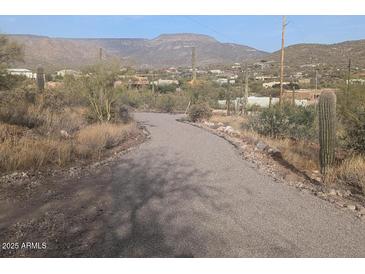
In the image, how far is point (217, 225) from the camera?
6.02 meters

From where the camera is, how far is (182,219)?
247 inches

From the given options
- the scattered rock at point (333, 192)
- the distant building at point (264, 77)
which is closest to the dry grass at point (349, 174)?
the scattered rock at point (333, 192)

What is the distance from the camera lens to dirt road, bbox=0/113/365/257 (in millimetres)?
5102

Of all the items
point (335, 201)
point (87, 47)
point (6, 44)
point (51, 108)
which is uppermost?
point (87, 47)

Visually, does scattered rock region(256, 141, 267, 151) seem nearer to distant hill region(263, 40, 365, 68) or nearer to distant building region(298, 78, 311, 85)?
distant hill region(263, 40, 365, 68)

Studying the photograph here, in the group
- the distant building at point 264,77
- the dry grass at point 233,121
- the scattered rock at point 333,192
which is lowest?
the scattered rock at point 333,192

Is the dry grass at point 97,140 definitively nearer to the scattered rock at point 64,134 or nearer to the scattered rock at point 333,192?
the scattered rock at point 64,134

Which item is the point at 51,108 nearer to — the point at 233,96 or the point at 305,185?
the point at 305,185

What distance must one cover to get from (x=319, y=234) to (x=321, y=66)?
55625 mm

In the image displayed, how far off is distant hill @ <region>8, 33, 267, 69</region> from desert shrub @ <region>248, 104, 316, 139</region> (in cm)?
5283

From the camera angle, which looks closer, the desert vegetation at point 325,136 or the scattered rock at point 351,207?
the scattered rock at point 351,207

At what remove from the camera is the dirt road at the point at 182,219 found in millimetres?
5102

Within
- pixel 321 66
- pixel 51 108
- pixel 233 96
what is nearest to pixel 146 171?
pixel 51 108

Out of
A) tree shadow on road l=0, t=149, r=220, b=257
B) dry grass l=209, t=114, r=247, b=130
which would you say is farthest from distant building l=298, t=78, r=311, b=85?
tree shadow on road l=0, t=149, r=220, b=257
